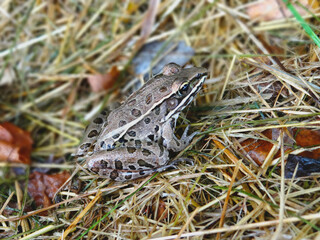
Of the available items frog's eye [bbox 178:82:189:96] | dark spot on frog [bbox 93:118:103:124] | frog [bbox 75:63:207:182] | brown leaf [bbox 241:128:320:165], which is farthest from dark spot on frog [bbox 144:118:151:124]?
brown leaf [bbox 241:128:320:165]

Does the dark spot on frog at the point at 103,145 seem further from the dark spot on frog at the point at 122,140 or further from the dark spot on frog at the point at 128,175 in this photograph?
the dark spot on frog at the point at 128,175

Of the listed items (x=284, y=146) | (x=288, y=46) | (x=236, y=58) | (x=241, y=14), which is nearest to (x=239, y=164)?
(x=284, y=146)

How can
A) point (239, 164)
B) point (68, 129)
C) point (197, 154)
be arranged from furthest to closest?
1. point (68, 129)
2. point (197, 154)
3. point (239, 164)

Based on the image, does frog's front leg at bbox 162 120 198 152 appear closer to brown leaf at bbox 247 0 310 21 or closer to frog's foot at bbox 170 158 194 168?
frog's foot at bbox 170 158 194 168

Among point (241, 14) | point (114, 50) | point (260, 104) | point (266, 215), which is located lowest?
point (266, 215)

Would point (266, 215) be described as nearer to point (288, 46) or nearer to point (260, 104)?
point (260, 104)

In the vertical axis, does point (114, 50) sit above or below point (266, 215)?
above

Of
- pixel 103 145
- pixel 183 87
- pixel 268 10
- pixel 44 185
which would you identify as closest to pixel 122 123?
pixel 103 145
